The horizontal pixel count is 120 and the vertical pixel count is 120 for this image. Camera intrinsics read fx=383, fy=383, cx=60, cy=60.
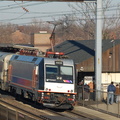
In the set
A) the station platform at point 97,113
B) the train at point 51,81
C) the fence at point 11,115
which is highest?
the train at point 51,81

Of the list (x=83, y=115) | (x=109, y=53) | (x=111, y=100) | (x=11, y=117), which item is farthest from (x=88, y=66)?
(x=11, y=117)

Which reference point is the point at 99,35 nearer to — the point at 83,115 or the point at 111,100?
the point at 111,100

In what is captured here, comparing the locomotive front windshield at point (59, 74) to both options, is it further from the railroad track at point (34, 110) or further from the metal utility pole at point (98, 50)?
the metal utility pole at point (98, 50)

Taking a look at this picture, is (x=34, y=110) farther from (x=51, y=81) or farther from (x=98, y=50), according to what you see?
(x=98, y=50)

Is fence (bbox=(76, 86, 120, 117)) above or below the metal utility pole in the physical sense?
below

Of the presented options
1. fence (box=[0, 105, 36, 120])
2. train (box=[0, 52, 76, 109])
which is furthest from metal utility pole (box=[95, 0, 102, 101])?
fence (box=[0, 105, 36, 120])

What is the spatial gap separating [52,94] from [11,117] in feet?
19.7

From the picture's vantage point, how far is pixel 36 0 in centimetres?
2731

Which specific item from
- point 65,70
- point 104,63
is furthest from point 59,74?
point 104,63

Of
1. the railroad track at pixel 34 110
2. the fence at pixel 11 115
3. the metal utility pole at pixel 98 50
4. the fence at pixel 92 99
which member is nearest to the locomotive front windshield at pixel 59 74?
the railroad track at pixel 34 110

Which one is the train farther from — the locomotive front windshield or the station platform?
the station platform

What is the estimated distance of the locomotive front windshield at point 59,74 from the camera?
22.0m

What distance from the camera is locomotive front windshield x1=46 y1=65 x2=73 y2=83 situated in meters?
22.0

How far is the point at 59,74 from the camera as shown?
73.2ft
